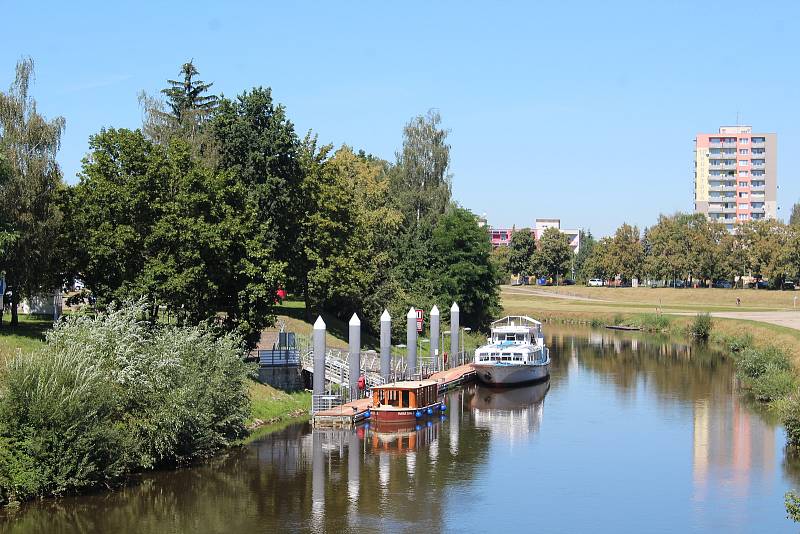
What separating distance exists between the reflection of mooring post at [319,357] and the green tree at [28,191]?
55.1ft

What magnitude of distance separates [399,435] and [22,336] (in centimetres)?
2328

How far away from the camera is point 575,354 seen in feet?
364

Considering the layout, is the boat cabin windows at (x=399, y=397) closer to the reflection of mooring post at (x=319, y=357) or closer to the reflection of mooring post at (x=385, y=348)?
the reflection of mooring post at (x=319, y=357)

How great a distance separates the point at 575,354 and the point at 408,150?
122 ft

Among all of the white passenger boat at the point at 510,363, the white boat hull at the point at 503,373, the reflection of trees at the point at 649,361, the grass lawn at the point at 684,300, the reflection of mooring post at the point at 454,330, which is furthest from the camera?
the grass lawn at the point at 684,300

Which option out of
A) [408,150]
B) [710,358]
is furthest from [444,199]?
[710,358]

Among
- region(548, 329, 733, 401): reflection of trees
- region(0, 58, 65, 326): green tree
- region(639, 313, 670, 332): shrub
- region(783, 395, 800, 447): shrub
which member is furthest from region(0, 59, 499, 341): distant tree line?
region(639, 313, 670, 332): shrub

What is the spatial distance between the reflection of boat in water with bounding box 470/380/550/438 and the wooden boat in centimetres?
378

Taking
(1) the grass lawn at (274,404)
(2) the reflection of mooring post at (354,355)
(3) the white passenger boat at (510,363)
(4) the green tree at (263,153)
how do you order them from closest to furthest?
(1) the grass lawn at (274,404) < (2) the reflection of mooring post at (354,355) < (4) the green tree at (263,153) < (3) the white passenger boat at (510,363)

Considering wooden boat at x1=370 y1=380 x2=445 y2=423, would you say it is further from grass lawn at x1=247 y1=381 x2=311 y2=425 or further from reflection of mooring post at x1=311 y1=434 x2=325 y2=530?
reflection of mooring post at x1=311 y1=434 x2=325 y2=530

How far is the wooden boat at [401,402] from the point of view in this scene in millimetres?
63125

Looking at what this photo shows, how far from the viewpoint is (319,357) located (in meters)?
61.2

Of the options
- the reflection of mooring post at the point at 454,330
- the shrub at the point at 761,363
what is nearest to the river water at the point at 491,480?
the shrub at the point at 761,363

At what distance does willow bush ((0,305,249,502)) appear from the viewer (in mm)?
41531
